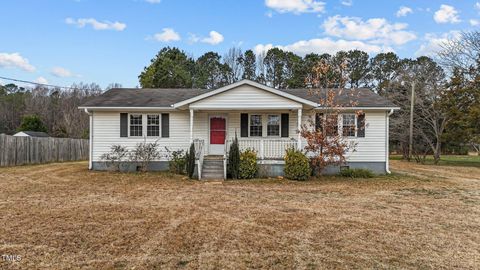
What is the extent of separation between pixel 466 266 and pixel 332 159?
9.26 m

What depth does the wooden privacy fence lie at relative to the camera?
1825 cm

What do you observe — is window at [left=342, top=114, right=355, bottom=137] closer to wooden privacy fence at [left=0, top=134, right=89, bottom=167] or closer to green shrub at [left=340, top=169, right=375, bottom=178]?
green shrub at [left=340, top=169, right=375, bottom=178]

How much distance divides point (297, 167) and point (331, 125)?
A: 228cm

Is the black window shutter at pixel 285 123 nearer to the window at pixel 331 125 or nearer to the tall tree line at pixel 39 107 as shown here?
the window at pixel 331 125

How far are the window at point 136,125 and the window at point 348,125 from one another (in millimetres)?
9281

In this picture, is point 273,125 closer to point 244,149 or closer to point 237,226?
point 244,149

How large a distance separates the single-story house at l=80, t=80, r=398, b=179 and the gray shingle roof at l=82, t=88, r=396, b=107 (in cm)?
5

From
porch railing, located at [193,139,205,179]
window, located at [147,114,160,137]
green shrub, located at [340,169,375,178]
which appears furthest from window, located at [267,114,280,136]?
window, located at [147,114,160,137]

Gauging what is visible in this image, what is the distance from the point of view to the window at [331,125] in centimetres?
1374

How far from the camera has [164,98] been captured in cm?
1692

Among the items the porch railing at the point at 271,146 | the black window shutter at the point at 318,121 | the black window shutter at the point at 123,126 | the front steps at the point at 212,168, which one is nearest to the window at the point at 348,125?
the black window shutter at the point at 318,121

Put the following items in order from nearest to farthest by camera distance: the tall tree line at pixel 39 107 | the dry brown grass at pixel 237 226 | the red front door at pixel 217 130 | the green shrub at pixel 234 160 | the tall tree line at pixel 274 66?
the dry brown grass at pixel 237 226
the green shrub at pixel 234 160
the red front door at pixel 217 130
the tall tree line at pixel 274 66
the tall tree line at pixel 39 107

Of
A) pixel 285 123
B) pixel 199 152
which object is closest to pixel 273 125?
pixel 285 123

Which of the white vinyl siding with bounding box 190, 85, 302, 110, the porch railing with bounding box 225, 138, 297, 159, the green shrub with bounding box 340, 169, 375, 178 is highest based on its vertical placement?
the white vinyl siding with bounding box 190, 85, 302, 110
